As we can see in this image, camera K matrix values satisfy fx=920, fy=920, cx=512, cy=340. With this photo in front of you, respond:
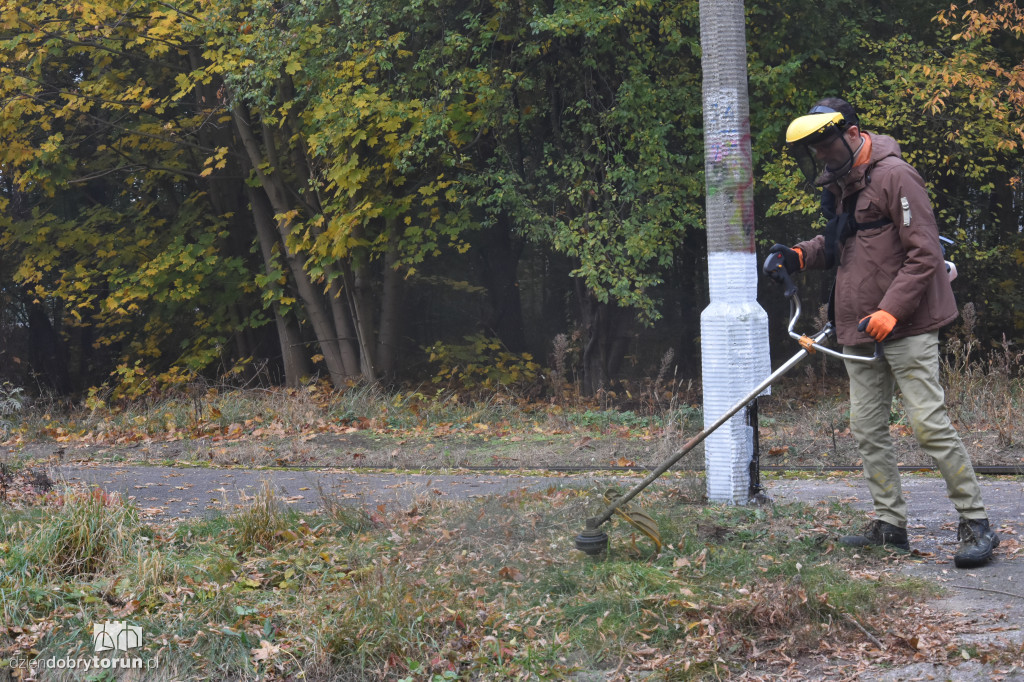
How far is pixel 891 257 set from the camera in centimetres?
431

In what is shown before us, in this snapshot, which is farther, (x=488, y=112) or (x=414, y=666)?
(x=488, y=112)

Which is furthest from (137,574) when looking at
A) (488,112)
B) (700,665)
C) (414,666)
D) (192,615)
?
(488,112)

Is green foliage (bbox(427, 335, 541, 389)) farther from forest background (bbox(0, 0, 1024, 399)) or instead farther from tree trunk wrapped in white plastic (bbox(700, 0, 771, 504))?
tree trunk wrapped in white plastic (bbox(700, 0, 771, 504))

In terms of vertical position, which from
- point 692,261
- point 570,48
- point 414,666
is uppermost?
point 570,48

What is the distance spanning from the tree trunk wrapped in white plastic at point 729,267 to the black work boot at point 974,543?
124 centimetres

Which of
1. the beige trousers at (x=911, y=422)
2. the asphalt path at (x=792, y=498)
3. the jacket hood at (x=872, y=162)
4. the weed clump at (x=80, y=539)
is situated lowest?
the asphalt path at (x=792, y=498)

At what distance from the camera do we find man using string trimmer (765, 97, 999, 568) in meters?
4.17

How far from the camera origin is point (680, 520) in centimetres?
485

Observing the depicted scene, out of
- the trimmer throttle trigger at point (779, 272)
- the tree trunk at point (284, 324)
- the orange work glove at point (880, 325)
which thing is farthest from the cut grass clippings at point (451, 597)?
the tree trunk at point (284, 324)

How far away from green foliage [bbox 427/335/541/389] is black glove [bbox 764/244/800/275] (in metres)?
9.93

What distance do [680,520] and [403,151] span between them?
7960 mm

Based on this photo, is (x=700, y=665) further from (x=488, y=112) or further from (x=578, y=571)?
(x=488, y=112)

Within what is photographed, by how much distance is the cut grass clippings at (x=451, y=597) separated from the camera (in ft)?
11.3

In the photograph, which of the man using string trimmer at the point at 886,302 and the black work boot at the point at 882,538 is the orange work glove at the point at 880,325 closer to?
the man using string trimmer at the point at 886,302
